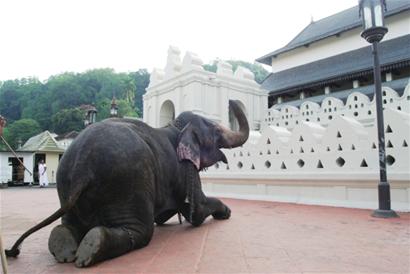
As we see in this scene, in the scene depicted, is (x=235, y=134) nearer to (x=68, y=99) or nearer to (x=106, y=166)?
(x=106, y=166)

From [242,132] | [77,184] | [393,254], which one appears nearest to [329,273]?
[393,254]

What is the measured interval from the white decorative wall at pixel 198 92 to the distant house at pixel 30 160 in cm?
1501

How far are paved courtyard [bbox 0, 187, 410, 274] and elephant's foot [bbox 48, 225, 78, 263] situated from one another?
3.4 inches

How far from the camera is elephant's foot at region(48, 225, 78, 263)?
2.82 m

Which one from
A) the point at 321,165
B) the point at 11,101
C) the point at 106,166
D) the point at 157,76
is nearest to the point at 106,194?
the point at 106,166

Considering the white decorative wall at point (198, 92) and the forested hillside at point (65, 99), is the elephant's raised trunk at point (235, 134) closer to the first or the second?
the white decorative wall at point (198, 92)

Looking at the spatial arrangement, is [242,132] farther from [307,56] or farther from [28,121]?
[28,121]

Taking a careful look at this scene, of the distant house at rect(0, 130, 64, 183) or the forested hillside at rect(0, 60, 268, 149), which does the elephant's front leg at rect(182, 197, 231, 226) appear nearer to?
the distant house at rect(0, 130, 64, 183)

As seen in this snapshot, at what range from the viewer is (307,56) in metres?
22.6

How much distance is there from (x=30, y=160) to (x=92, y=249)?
28.1 m

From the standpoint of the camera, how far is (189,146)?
13.6 ft

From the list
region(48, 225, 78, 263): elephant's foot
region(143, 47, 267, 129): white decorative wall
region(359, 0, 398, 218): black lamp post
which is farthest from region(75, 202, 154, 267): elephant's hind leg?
region(143, 47, 267, 129): white decorative wall

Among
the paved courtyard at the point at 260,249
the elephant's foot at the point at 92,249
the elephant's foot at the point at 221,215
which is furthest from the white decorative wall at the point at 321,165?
the elephant's foot at the point at 92,249

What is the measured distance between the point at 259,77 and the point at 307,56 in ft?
79.8
